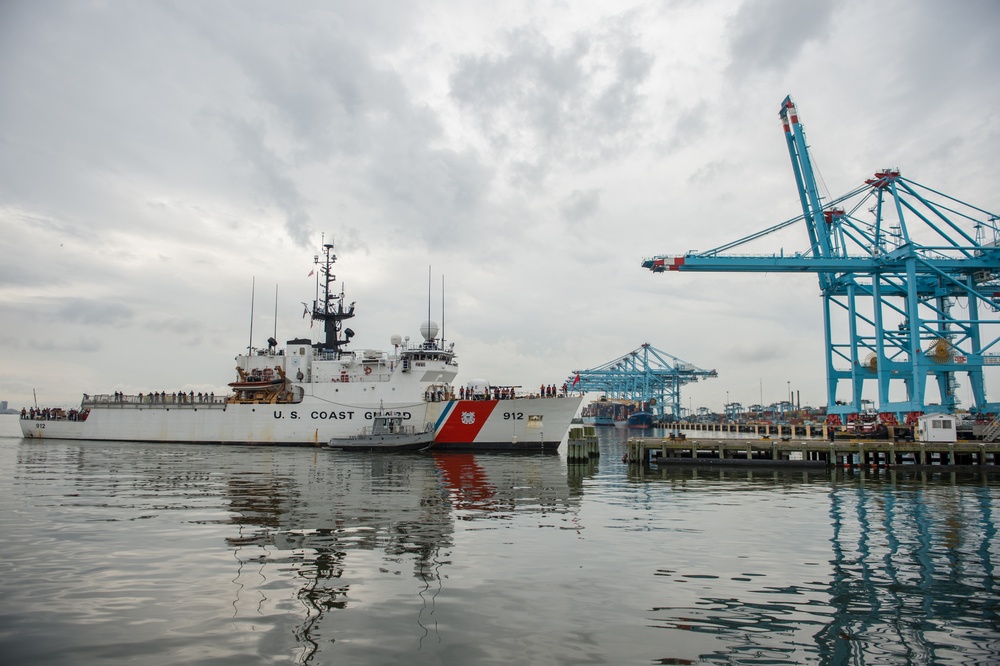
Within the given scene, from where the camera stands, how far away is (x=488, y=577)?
909cm

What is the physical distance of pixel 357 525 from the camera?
42.1ft

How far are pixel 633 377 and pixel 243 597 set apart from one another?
120149 millimetres

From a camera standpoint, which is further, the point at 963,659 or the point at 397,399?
the point at 397,399

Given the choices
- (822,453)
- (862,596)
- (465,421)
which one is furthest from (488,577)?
(465,421)

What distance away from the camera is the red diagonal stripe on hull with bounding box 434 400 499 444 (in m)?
35.7

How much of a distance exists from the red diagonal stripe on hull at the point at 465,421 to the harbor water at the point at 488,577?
55.2 feet

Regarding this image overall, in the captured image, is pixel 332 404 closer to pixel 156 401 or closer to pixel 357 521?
pixel 156 401

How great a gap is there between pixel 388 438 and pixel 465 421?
14.2ft

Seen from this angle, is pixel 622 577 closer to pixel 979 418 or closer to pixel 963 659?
pixel 963 659

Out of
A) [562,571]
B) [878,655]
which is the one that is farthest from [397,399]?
[878,655]

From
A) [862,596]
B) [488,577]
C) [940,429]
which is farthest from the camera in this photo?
[940,429]

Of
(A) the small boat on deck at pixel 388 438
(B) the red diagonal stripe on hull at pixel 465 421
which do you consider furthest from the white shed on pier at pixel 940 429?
(A) the small boat on deck at pixel 388 438

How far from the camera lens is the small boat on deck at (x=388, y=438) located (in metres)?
34.5

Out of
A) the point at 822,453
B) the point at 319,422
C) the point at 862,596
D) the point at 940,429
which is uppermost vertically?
the point at 319,422
